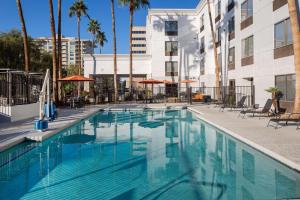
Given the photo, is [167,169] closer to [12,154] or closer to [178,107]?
[12,154]

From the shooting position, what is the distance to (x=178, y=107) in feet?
84.0

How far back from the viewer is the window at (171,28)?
3906cm

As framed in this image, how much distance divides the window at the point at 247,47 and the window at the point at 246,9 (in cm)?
183

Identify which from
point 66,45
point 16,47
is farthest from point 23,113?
point 66,45

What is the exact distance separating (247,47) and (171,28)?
55.8ft

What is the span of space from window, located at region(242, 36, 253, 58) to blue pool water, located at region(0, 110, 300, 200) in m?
13.5

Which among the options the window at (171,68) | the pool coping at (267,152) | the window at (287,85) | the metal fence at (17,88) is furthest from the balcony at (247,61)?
the metal fence at (17,88)

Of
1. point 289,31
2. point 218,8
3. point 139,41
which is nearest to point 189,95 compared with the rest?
point 218,8

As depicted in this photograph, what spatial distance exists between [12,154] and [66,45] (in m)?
166

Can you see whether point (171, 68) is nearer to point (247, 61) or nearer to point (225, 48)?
point (225, 48)

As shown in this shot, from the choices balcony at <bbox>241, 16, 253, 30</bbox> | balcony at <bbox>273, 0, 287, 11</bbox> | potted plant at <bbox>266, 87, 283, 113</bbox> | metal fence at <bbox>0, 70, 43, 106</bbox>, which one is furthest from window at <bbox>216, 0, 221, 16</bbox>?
metal fence at <bbox>0, 70, 43, 106</bbox>

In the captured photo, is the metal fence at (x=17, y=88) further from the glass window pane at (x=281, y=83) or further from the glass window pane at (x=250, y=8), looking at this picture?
the glass window pane at (x=250, y=8)

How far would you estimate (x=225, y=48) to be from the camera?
29.0m

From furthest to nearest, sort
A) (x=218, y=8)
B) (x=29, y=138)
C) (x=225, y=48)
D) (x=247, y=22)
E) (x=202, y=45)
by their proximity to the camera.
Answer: (x=202, y=45), (x=218, y=8), (x=225, y=48), (x=247, y=22), (x=29, y=138)
